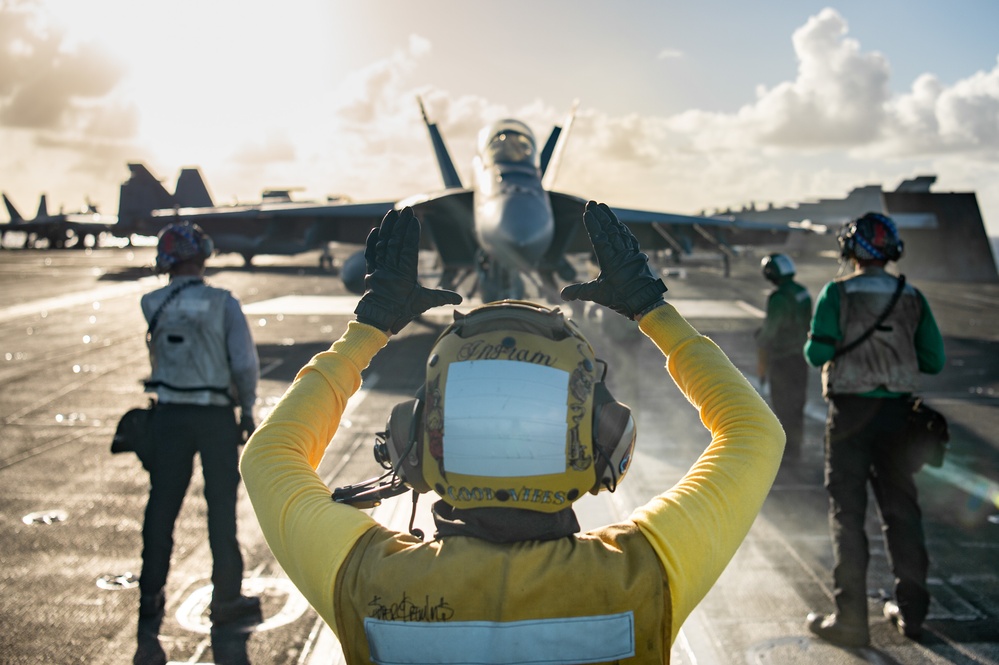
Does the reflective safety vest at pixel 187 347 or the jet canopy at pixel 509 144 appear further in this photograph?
the jet canopy at pixel 509 144

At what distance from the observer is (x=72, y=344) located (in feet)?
48.2

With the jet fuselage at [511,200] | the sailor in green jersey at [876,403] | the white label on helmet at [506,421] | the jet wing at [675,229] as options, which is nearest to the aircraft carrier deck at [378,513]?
the sailor in green jersey at [876,403]

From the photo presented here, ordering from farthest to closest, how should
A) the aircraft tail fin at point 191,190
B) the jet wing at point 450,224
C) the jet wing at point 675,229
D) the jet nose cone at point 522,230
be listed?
the aircraft tail fin at point 191,190
the jet wing at point 675,229
the jet wing at point 450,224
the jet nose cone at point 522,230

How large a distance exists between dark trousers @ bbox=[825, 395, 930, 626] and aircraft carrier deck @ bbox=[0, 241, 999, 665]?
0.96 feet

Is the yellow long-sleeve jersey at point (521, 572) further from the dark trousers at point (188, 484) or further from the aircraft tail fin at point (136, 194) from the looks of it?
the aircraft tail fin at point (136, 194)

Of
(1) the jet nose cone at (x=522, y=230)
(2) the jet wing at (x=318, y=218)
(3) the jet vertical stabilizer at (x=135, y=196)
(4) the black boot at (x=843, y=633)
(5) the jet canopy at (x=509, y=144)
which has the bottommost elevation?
(4) the black boot at (x=843, y=633)

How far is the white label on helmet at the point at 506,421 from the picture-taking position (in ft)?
5.10

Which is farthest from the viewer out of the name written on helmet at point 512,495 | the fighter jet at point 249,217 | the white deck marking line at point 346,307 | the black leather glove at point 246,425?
the white deck marking line at point 346,307

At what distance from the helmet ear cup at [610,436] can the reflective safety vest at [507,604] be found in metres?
0.20

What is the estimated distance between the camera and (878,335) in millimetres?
4141

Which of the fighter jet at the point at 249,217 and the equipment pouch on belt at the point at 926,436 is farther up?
the fighter jet at the point at 249,217

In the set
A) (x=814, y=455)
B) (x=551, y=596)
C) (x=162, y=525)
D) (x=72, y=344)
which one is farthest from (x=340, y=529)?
(x=72, y=344)

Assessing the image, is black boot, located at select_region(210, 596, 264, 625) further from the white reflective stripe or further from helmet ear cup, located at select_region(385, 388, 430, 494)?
the white reflective stripe

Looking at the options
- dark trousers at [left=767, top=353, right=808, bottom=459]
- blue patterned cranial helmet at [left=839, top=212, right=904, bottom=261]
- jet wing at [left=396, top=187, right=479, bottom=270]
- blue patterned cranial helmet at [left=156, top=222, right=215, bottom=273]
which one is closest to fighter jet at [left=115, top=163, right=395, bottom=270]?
jet wing at [left=396, top=187, right=479, bottom=270]
